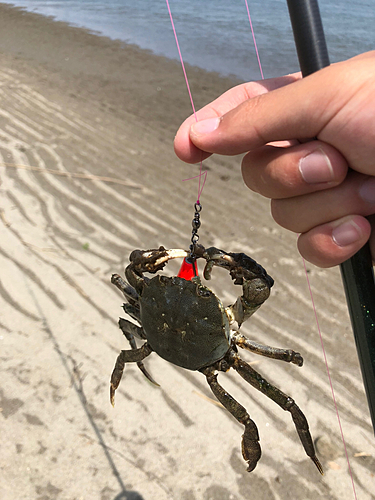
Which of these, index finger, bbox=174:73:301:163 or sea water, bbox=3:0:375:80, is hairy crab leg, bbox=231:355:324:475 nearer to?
index finger, bbox=174:73:301:163

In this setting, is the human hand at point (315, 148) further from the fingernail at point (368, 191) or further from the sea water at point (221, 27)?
the sea water at point (221, 27)

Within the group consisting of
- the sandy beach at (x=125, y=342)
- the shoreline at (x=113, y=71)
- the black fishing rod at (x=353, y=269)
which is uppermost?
the black fishing rod at (x=353, y=269)

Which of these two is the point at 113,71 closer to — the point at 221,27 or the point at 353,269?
the point at 221,27

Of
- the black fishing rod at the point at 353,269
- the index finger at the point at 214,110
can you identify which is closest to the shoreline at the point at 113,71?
the index finger at the point at 214,110

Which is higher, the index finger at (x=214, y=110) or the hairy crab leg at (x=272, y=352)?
the index finger at (x=214, y=110)

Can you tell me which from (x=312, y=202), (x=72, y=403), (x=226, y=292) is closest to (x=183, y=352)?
(x=312, y=202)

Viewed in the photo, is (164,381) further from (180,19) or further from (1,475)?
(180,19)
